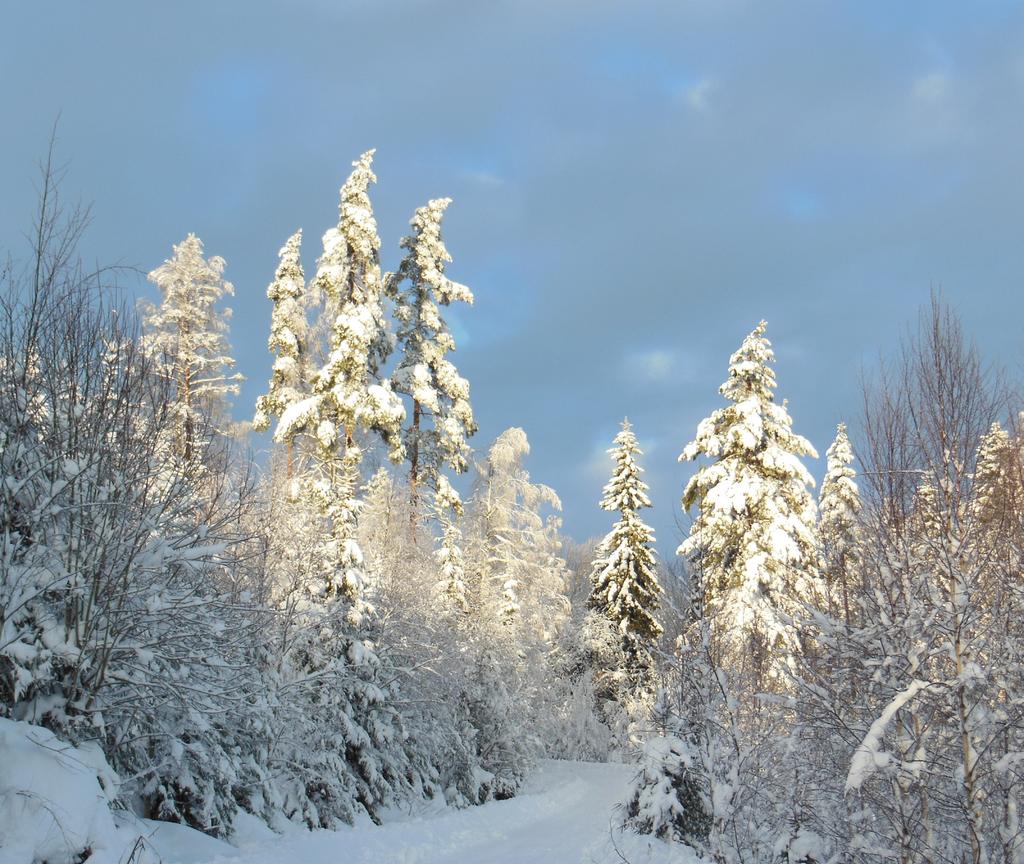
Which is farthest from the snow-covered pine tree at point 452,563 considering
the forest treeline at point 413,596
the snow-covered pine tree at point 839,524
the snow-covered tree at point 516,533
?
the snow-covered pine tree at point 839,524

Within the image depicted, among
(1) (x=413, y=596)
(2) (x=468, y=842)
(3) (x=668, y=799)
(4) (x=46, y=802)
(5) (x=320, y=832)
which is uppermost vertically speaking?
(1) (x=413, y=596)

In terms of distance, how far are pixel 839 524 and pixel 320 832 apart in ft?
31.8

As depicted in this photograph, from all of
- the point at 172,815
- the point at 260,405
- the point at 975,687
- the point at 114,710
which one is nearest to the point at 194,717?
the point at 114,710

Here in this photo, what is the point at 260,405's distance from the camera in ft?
84.6

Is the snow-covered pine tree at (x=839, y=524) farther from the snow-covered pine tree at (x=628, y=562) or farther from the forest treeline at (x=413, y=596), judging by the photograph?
the snow-covered pine tree at (x=628, y=562)

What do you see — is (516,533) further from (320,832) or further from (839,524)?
(839,524)

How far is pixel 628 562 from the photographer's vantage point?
38.1 metres

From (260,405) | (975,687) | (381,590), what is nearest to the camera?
(975,687)

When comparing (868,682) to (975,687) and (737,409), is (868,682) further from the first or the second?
(737,409)

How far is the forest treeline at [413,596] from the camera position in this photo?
22.7 feet

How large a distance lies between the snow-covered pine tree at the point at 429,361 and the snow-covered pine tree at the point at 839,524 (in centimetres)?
1120

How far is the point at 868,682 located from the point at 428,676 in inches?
571

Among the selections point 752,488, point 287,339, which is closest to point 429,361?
point 287,339

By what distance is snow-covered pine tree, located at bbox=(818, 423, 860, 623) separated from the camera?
8498 millimetres
